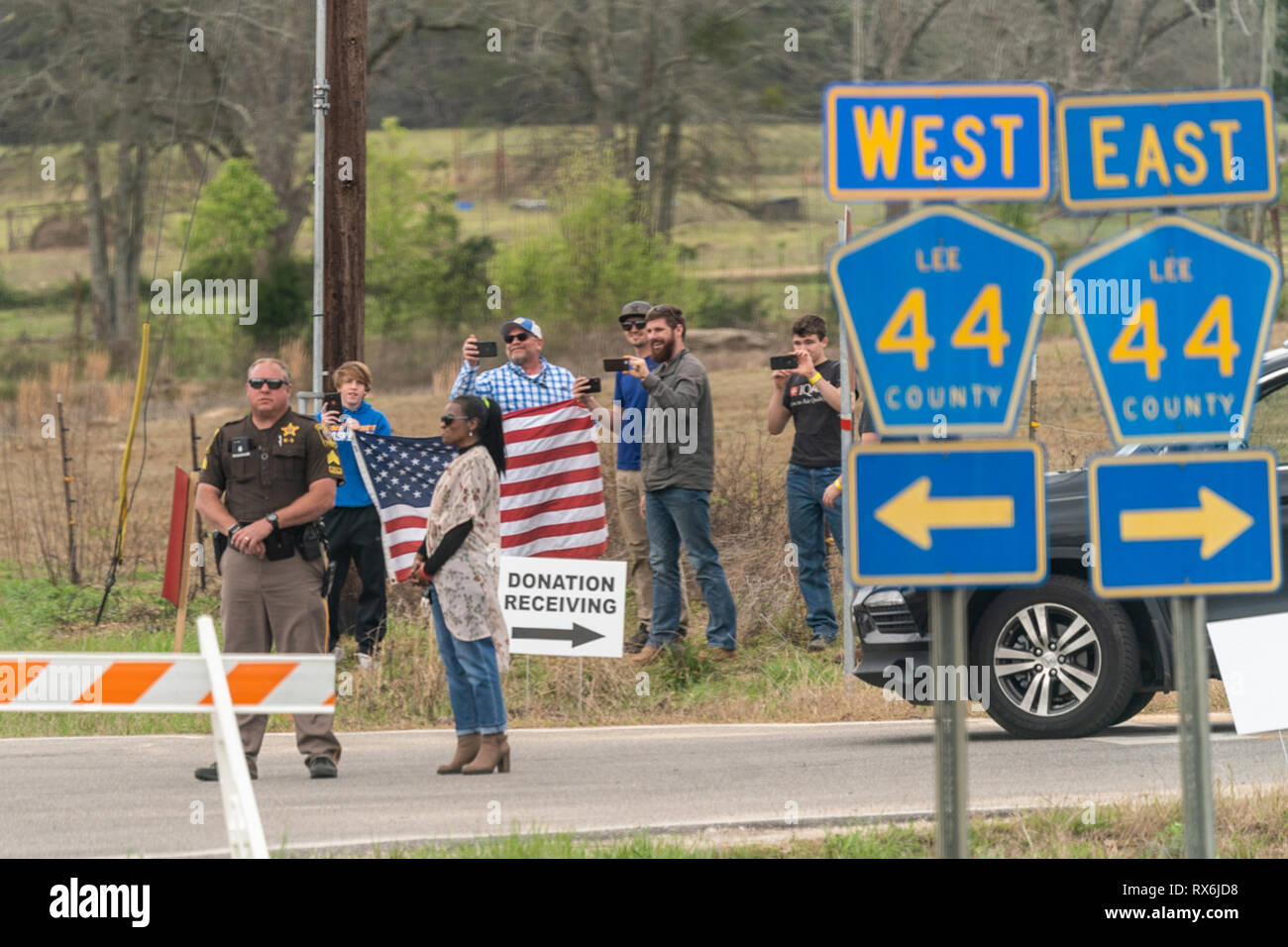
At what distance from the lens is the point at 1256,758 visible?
9.18 metres

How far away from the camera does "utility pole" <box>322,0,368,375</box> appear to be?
13.7 meters

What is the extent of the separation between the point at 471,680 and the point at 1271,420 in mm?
4135

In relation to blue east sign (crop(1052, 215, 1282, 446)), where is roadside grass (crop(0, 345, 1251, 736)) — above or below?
below

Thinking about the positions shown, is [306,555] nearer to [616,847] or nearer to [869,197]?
[616,847]

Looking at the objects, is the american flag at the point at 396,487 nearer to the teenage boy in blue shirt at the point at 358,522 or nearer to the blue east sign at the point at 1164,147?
the teenage boy in blue shirt at the point at 358,522

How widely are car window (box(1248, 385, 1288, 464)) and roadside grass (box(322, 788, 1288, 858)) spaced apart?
7.69 feet

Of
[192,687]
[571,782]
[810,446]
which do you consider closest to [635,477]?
[810,446]

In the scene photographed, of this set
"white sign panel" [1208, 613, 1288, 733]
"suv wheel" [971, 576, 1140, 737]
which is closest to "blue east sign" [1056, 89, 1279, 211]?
"white sign panel" [1208, 613, 1288, 733]

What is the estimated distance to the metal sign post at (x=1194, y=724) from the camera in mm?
5391

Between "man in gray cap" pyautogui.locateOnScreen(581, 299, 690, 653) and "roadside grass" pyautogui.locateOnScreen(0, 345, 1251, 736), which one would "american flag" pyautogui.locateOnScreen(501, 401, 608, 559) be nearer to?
"man in gray cap" pyautogui.locateOnScreen(581, 299, 690, 653)

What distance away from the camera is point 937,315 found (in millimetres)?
5223

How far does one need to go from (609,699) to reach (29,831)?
4.12 metres

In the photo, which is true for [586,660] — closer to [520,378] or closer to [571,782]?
[520,378]

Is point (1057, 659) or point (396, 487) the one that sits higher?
point (396, 487)
